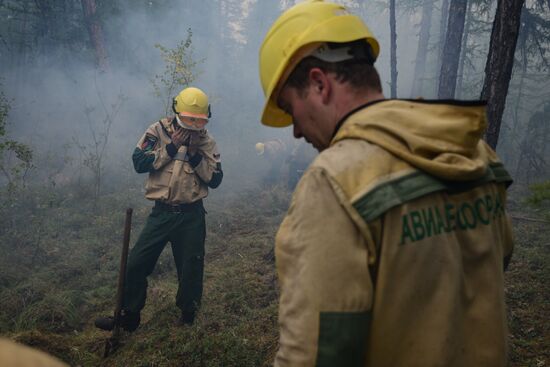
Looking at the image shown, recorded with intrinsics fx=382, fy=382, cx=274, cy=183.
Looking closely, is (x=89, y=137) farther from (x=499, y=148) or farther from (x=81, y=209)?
(x=499, y=148)

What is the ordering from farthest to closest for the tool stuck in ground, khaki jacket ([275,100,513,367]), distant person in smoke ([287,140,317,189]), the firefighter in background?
the firefighter in background
distant person in smoke ([287,140,317,189])
the tool stuck in ground
khaki jacket ([275,100,513,367])

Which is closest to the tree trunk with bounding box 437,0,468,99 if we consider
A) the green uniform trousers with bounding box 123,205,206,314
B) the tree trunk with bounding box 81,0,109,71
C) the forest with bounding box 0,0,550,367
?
the forest with bounding box 0,0,550,367

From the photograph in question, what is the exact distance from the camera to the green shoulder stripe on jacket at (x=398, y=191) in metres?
1.10

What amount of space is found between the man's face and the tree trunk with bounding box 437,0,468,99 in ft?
29.4

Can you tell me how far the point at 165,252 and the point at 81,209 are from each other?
3.90 metres

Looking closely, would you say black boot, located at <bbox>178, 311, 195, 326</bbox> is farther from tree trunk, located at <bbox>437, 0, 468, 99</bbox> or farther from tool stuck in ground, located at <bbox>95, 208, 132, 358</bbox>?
tree trunk, located at <bbox>437, 0, 468, 99</bbox>

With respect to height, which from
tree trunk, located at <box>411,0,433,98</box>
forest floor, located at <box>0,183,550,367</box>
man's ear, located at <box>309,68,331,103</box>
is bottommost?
forest floor, located at <box>0,183,550,367</box>

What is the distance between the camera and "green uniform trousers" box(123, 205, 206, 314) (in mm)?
4484

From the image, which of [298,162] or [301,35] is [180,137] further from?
[298,162]

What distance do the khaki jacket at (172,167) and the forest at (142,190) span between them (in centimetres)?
162

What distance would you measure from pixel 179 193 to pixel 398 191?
3.90m

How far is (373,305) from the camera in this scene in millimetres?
1135

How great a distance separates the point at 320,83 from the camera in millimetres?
1397

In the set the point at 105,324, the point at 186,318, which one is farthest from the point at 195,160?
the point at 105,324
